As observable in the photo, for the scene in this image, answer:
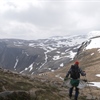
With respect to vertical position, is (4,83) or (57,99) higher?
(4,83)

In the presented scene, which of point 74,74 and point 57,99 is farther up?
point 74,74

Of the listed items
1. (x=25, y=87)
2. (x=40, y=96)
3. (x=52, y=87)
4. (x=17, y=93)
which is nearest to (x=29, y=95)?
(x=17, y=93)

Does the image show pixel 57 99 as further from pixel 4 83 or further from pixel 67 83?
pixel 4 83

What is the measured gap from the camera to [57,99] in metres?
22.5

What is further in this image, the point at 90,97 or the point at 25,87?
the point at 90,97

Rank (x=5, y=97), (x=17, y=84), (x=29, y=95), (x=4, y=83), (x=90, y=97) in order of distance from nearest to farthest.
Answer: (x=5, y=97)
(x=29, y=95)
(x=4, y=83)
(x=17, y=84)
(x=90, y=97)

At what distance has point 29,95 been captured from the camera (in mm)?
17203

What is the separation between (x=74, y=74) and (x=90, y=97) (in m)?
7.86

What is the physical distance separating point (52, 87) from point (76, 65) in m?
8.77

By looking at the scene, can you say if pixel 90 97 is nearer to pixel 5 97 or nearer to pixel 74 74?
pixel 74 74

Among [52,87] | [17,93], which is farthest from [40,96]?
[52,87]

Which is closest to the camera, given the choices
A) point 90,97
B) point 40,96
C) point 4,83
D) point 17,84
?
point 40,96

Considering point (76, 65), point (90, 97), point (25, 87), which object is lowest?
point (90, 97)

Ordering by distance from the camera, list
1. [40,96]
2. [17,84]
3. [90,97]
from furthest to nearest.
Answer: [90,97] < [17,84] < [40,96]
